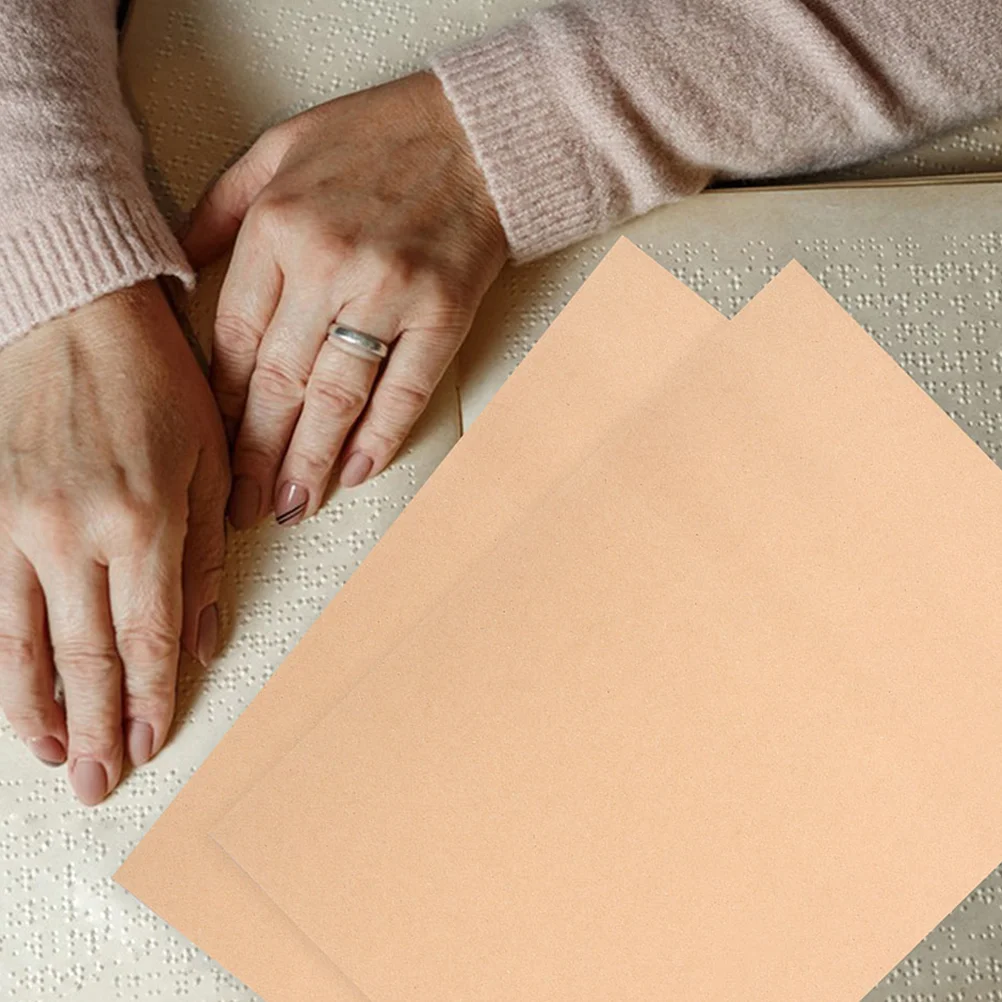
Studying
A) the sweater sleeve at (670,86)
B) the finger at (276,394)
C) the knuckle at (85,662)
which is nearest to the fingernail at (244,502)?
the finger at (276,394)

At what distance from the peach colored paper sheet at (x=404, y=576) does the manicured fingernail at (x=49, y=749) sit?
0.07 m

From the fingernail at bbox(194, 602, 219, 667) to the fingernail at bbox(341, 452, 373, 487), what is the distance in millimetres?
107

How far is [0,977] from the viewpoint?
58 centimetres

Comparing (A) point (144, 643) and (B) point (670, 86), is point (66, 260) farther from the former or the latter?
(B) point (670, 86)

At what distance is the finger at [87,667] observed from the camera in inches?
22.1

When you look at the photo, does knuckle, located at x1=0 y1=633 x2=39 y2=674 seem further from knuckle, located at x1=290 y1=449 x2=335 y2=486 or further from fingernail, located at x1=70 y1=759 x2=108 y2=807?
knuckle, located at x1=290 y1=449 x2=335 y2=486

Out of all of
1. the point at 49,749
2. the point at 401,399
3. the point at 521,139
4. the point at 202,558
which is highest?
the point at 521,139

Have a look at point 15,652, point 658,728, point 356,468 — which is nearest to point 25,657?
point 15,652

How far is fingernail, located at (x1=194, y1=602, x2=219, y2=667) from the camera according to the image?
586mm

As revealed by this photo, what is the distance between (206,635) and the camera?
587 mm

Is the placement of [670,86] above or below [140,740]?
above

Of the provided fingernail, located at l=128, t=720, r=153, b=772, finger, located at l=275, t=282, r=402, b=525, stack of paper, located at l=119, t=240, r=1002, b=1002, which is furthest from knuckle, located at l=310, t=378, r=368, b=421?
fingernail, located at l=128, t=720, r=153, b=772

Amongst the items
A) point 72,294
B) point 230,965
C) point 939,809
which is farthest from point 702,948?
point 72,294

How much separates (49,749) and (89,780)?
0.03 metres
